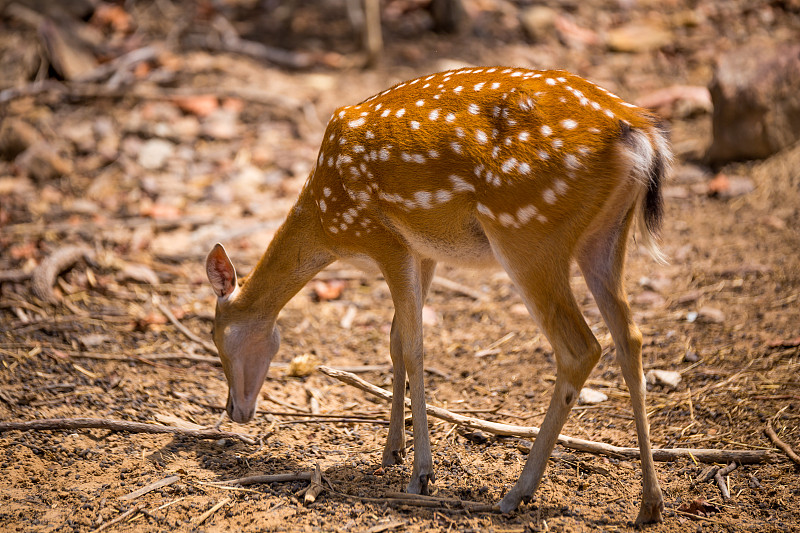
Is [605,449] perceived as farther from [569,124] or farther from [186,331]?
[186,331]

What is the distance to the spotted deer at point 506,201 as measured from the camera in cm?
346

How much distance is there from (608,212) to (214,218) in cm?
520

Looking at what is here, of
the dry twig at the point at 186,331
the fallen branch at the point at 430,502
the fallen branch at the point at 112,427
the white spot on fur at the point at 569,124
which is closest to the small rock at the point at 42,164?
the dry twig at the point at 186,331

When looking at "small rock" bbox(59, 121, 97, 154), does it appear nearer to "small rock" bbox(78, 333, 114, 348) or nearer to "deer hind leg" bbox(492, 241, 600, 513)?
"small rock" bbox(78, 333, 114, 348)

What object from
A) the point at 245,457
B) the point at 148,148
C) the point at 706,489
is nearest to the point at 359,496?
the point at 245,457

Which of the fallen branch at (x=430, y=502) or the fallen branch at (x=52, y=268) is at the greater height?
the fallen branch at (x=52, y=268)

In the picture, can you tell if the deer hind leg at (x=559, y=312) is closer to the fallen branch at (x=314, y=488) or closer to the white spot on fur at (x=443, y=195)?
the white spot on fur at (x=443, y=195)

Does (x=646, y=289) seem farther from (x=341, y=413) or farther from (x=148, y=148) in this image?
(x=148, y=148)

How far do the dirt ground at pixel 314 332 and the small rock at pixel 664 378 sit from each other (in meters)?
0.07

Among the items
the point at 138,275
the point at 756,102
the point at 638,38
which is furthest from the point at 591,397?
the point at 638,38

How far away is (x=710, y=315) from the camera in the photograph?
5.59 meters

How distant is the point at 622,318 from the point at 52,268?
15.6 ft

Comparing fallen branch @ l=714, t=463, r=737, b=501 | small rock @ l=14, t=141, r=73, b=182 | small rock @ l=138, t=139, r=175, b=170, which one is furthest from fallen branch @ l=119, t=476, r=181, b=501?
small rock @ l=14, t=141, r=73, b=182

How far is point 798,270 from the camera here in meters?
5.91
